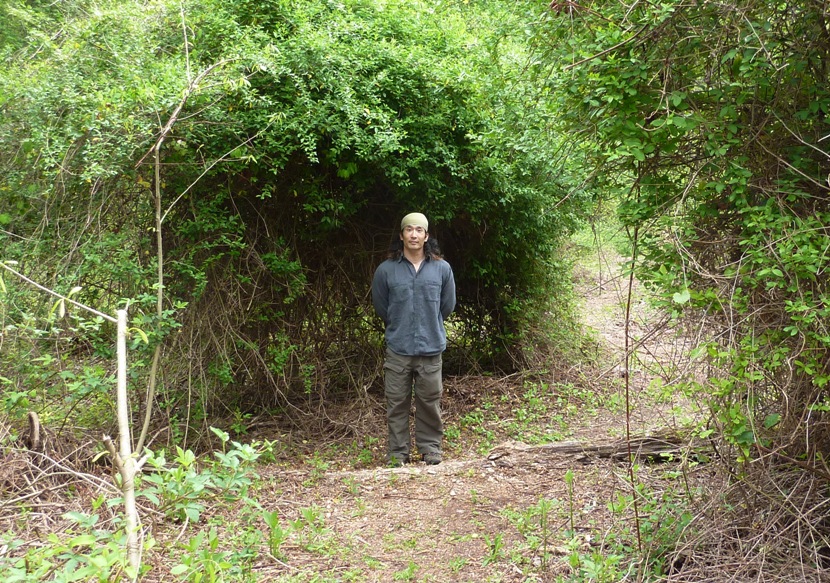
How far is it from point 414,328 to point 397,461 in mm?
1064

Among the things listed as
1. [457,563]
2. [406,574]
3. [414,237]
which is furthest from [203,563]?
[414,237]

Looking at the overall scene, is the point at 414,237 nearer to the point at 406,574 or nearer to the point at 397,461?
the point at 397,461

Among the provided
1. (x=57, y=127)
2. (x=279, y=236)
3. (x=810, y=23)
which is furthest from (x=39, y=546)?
(x=810, y=23)

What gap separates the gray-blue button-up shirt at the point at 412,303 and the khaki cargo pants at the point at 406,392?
0.09m

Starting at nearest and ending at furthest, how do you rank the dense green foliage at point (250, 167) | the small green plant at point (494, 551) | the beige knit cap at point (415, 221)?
the small green plant at point (494, 551)
the dense green foliage at point (250, 167)
the beige knit cap at point (415, 221)

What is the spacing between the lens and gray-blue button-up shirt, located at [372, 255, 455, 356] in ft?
18.5

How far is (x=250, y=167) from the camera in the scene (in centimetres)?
551

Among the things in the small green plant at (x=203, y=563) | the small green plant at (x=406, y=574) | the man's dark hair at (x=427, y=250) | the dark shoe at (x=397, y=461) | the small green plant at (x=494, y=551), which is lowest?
the small green plant at (x=406, y=574)

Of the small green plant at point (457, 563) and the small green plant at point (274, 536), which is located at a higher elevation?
the small green plant at point (274, 536)

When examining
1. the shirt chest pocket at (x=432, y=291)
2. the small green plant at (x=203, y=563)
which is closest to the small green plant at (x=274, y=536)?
the small green plant at (x=203, y=563)

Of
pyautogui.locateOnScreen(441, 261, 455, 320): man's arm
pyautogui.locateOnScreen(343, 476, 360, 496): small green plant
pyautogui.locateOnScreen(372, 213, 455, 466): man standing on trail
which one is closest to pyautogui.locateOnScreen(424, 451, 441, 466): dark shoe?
pyautogui.locateOnScreen(372, 213, 455, 466): man standing on trail

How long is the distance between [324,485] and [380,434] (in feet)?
4.36

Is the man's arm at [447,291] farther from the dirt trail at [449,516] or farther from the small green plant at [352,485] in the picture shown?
the small green plant at [352,485]

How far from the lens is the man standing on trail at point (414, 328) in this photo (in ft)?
18.5
